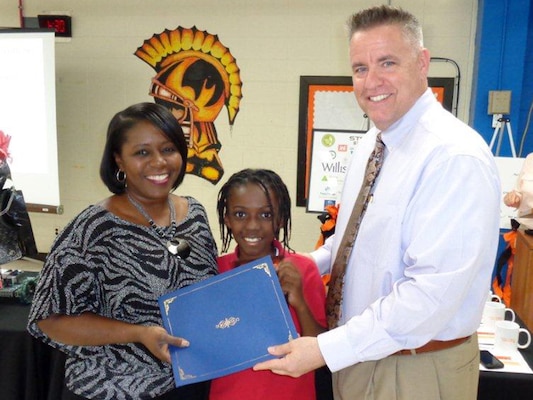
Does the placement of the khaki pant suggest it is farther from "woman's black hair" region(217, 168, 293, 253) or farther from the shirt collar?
the shirt collar

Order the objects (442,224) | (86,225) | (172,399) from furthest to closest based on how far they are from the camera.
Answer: (172,399) → (86,225) → (442,224)

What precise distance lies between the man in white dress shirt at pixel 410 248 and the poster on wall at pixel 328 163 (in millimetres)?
2722

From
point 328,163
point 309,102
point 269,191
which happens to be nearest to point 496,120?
point 328,163

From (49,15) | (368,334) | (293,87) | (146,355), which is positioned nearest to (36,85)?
(49,15)

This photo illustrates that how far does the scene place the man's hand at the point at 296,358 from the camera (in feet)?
4.05

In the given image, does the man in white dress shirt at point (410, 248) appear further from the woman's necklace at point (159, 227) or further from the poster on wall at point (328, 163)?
the poster on wall at point (328, 163)

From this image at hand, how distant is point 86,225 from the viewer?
1273mm

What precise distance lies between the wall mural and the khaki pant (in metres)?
3.16

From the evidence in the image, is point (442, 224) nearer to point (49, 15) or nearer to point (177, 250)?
point (177, 250)

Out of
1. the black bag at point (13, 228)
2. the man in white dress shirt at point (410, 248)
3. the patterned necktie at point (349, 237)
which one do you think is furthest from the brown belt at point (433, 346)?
the black bag at point (13, 228)

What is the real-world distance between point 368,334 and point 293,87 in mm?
3176

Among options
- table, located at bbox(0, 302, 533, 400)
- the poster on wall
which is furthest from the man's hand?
the poster on wall

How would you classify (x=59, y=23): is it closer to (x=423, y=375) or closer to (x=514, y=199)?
(x=514, y=199)

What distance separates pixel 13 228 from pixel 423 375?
1695 mm
